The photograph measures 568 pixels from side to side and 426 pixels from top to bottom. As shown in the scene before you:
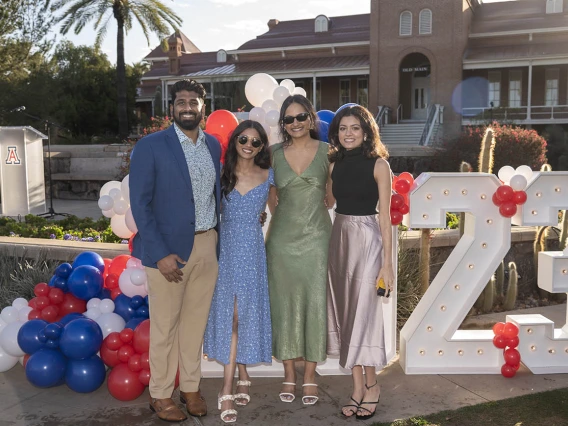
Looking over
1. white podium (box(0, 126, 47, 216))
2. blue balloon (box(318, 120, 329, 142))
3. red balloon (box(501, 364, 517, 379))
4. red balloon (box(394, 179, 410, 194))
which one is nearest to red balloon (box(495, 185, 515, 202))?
red balloon (box(394, 179, 410, 194))

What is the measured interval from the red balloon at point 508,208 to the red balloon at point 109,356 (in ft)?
9.73

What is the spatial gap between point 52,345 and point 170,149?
1711 mm

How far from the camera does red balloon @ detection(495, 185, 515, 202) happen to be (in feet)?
13.9

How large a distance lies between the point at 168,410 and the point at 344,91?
1108 inches

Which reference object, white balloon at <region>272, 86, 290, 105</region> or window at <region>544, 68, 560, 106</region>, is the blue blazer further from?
window at <region>544, 68, 560, 106</region>

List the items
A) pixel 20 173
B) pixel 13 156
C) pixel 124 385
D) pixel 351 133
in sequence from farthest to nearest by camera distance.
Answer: pixel 13 156 → pixel 20 173 → pixel 124 385 → pixel 351 133

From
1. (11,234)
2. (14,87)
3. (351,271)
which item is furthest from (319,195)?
(14,87)

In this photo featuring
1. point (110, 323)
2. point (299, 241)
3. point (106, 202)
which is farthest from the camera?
point (106, 202)

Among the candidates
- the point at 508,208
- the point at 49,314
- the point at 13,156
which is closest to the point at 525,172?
the point at 508,208

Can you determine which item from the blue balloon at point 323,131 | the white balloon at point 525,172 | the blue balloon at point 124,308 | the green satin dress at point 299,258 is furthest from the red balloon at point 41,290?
the white balloon at point 525,172

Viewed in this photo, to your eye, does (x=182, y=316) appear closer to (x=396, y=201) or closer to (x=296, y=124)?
(x=296, y=124)

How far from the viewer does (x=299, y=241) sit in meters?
3.74

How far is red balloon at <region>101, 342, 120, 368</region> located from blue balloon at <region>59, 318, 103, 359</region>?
68 mm

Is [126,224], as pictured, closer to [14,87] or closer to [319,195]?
[319,195]
